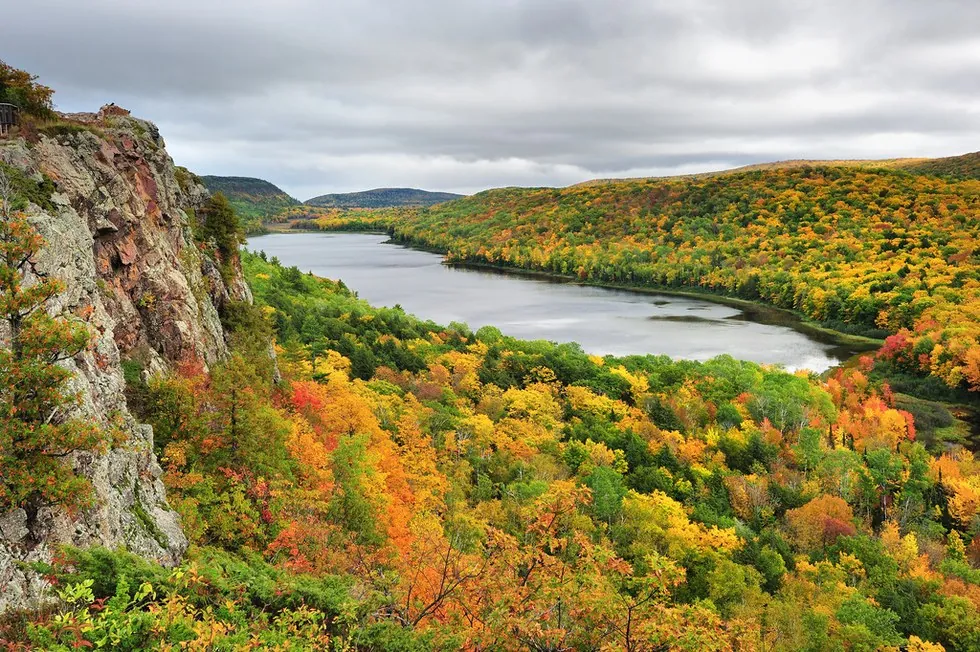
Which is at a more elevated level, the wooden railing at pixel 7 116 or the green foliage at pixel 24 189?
the wooden railing at pixel 7 116

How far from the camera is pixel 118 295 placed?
61.1ft

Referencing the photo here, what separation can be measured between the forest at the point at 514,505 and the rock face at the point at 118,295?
862 mm

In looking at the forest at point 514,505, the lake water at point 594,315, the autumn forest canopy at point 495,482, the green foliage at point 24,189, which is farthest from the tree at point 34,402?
the lake water at point 594,315

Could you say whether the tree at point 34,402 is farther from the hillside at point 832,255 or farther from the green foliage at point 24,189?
the hillside at point 832,255

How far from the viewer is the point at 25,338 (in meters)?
10.1

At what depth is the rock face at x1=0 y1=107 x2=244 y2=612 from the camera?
11.1 metres

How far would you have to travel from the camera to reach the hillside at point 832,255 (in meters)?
89.1

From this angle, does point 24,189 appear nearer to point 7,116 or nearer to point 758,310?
point 7,116

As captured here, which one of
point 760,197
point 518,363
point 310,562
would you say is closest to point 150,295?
point 310,562

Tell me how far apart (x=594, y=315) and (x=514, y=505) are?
74.6 metres

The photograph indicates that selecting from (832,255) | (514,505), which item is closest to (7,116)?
(514,505)

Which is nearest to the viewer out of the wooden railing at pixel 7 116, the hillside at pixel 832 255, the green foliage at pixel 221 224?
the wooden railing at pixel 7 116

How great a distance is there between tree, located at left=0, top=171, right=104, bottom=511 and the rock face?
71 centimetres

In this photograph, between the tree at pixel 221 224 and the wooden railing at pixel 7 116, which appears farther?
the tree at pixel 221 224
